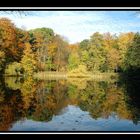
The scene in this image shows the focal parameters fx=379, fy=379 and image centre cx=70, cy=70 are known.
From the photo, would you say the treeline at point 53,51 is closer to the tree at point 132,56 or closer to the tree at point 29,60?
the tree at point 29,60

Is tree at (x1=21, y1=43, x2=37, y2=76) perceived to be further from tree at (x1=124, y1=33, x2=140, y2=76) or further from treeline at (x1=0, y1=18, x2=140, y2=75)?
tree at (x1=124, y1=33, x2=140, y2=76)

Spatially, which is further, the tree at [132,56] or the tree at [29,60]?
the tree at [132,56]

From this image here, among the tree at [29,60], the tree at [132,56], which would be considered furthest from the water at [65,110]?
the tree at [132,56]

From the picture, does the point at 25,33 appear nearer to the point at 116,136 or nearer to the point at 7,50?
the point at 7,50

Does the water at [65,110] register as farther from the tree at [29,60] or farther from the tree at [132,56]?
the tree at [132,56]

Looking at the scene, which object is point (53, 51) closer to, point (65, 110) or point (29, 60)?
point (29, 60)

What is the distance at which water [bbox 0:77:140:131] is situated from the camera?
298 inches

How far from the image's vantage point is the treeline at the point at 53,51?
1159 cm

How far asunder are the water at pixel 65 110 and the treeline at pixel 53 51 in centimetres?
69

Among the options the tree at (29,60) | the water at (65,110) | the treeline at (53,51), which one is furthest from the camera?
the tree at (29,60)

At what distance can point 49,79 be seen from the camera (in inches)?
459

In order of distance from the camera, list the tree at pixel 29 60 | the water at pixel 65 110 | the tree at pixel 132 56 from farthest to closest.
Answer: the tree at pixel 132 56, the tree at pixel 29 60, the water at pixel 65 110

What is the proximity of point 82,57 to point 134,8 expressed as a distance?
9.09 meters

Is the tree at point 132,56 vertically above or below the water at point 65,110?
above
